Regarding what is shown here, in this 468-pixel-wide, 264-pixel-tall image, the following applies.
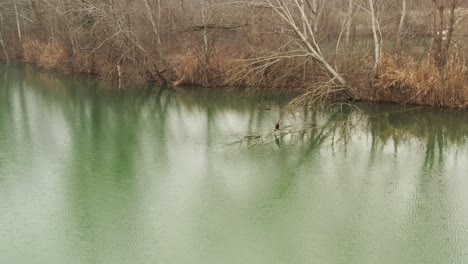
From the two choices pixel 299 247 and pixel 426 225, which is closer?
pixel 299 247

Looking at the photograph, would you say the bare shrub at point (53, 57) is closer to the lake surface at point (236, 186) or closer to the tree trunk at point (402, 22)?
the lake surface at point (236, 186)

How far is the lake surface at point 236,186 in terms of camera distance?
466 centimetres

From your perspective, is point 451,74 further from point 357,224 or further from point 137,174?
point 137,174

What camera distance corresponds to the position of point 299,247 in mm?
4621

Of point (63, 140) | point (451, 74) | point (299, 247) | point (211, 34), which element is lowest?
point (299, 247)

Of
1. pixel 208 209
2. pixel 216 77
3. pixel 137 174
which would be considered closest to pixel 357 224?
pixel 208 209

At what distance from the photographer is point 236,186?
619cm

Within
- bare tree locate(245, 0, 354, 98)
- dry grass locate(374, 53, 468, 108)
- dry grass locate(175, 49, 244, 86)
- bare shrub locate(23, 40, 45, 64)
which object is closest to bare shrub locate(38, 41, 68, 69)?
bare shrub locate(23, 40, 45, 64)

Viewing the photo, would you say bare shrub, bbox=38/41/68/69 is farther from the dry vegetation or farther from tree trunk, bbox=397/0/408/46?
tree trunk, bbox=397/0/408/46

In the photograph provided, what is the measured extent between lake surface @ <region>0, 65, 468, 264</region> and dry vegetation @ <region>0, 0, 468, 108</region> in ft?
2.31

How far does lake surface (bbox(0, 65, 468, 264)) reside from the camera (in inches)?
183

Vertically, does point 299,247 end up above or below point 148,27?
below

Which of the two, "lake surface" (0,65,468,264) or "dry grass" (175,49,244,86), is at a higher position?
"dry grass" (175,49,244,86)

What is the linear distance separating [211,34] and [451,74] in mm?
6211
